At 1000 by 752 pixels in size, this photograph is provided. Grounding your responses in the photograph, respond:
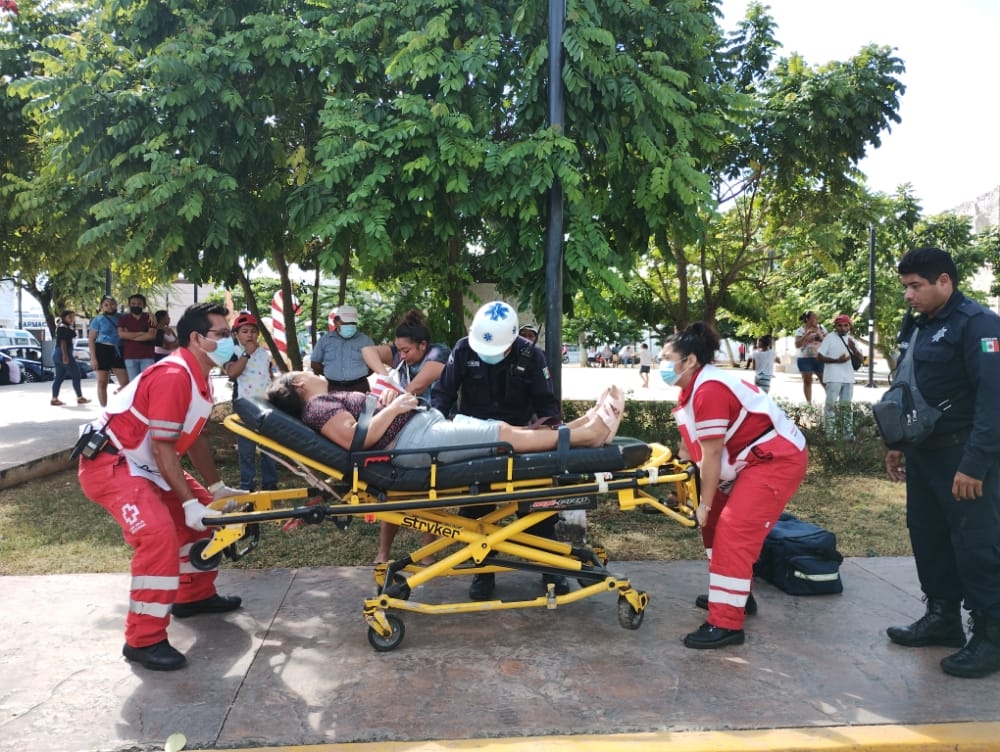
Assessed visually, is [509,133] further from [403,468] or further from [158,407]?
[158,407]

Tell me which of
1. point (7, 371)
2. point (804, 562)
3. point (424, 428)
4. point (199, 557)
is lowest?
point (7, 371)

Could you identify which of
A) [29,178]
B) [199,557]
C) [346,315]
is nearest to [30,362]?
[29,178]

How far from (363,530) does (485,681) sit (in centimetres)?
285

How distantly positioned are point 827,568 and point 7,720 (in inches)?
166

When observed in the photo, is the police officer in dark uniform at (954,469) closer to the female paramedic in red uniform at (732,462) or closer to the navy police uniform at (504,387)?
the female paramedic in red uniform at (732,462)

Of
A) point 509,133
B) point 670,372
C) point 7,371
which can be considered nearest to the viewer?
point 670,372

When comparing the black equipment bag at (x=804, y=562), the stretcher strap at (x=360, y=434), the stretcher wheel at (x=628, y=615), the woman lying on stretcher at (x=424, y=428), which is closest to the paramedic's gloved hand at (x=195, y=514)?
the woman lying on stretcher at (x=424, y=428)

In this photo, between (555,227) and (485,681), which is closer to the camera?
(485,681)

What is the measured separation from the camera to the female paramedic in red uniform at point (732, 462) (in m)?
3.81

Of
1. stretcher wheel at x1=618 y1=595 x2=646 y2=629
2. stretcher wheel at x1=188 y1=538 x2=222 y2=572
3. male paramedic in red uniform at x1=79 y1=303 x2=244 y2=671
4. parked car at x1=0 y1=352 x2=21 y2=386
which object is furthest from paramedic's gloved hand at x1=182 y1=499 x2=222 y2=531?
parked car at x1=0 y1=352 x2=21 y2=386

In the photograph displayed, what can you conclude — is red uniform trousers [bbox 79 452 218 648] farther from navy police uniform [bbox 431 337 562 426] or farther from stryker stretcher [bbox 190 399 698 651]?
navy police uniform [bbox 431 337 562 426]

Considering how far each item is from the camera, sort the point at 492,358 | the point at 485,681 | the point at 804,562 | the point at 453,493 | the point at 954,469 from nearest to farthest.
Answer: the point at 485,681 → the point at 954,469 → the point at 453,493 → the point at 492,358 → the point at 804,562

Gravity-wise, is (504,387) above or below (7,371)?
above

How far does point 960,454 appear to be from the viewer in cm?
366
